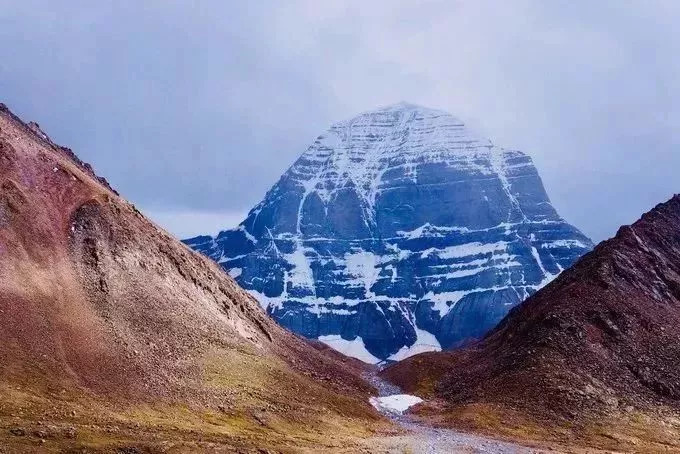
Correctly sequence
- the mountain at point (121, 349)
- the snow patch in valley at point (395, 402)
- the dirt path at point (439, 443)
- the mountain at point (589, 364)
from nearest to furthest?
the mountain at point (121, 349), the dirt path at point (439, 443), the mountain at point (589, 364), the snow patch in valley at point (395, 402)

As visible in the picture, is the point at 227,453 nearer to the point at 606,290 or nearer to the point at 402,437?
the point at 402,437

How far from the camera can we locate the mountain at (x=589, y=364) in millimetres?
101688

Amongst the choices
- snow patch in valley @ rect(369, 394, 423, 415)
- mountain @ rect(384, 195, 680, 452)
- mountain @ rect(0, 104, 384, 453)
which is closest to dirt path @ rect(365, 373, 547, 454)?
mountain @ rect(0, 104, 384, 453)

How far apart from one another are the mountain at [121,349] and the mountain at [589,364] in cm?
1902

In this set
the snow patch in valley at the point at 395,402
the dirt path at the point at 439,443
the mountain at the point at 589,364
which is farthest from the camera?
the snow patch in valley at the point at 395,402

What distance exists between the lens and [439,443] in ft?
287

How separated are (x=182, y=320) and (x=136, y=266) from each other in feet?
36.5

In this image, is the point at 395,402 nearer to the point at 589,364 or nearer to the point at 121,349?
the point at 589,364

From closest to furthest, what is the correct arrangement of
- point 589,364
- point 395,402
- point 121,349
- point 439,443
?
1. point 121,349
2. point 439,443
3. point 589,364
4. point 395,402

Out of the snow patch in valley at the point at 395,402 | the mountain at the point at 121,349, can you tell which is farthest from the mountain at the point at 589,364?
the mountain at the point at 121,349

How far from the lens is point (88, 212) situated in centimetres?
10850

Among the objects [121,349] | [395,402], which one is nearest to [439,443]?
[395,402]

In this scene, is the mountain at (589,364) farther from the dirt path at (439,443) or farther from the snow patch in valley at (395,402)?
the dirt path at (439,443)

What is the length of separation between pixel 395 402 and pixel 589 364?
3083 cm
